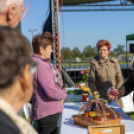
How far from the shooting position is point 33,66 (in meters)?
0.56

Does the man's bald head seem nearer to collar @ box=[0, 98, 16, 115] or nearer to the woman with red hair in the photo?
collar @ box=[0, 98, 16, 115]

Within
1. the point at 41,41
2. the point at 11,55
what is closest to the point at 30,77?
the point at 11,55

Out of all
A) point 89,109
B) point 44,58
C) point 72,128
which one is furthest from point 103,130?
point 44,58

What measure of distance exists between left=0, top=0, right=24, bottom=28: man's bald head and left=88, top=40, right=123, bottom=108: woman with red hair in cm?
157

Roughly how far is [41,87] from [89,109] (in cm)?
48

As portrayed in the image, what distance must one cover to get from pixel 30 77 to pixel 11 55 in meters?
0.10

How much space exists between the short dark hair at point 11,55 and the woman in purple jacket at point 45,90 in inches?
44.0

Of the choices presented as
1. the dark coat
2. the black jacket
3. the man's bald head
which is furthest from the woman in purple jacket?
the dark coat

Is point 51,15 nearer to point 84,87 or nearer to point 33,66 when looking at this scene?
point 84,87

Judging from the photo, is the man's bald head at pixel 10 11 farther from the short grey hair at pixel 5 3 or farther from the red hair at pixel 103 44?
the red hair at pixel 103 44

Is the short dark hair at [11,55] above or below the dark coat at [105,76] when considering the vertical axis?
above

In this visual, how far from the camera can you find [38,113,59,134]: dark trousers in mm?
1765

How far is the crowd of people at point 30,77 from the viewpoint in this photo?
18.6 inches

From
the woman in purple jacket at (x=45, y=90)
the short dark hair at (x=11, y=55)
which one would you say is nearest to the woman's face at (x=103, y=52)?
the woman in purple jacket at (x=45, y=90)
